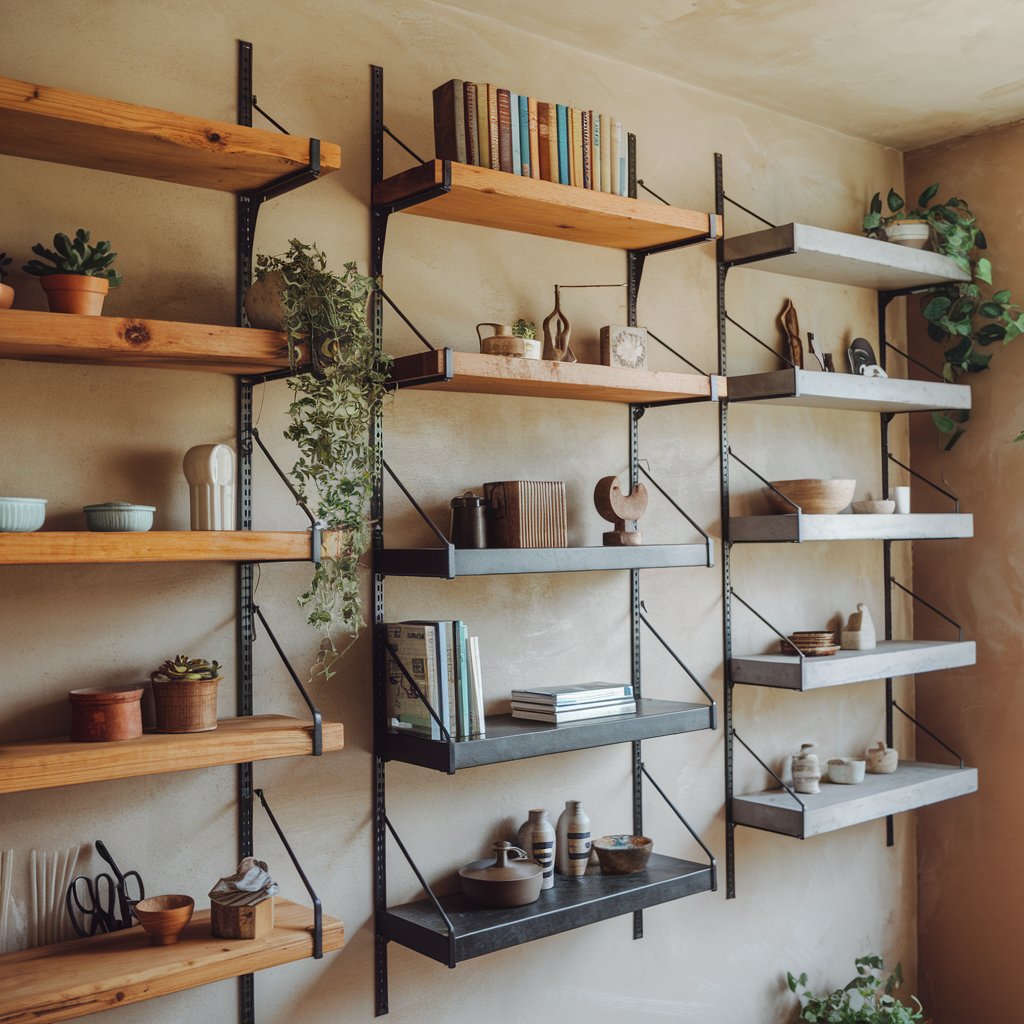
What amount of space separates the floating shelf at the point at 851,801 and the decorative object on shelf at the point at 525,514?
109 cm

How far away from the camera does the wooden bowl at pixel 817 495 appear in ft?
10.5

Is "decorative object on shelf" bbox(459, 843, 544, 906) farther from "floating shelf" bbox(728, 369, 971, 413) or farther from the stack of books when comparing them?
"floating shelf" bbox(728, 369, 971, 413)

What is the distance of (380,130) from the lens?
2596mm

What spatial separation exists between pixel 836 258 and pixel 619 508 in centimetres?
111

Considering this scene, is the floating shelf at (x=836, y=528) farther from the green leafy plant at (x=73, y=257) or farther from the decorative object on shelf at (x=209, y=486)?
the green leafy plant at (x=73, y=257)

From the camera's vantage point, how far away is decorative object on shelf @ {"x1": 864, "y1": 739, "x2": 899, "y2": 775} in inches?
138

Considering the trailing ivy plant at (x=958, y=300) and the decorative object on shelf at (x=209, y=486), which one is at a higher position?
the trailing ivy plant at (x=958, y=300)

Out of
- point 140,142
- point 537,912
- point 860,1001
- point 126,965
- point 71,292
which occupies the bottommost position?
point 860,1001

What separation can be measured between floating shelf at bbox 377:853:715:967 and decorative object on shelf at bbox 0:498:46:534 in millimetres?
1174

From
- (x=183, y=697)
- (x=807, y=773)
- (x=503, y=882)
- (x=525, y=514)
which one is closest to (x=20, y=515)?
(x=183, y=697)

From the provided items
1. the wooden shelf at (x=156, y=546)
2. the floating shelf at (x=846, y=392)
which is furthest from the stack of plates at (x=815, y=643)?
A: the wooden shelf at (x=156, y=546)

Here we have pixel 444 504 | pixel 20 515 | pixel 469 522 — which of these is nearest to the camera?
pixel 20 515

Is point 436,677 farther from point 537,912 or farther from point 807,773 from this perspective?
point 807,773

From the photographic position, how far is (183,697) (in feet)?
6.89
